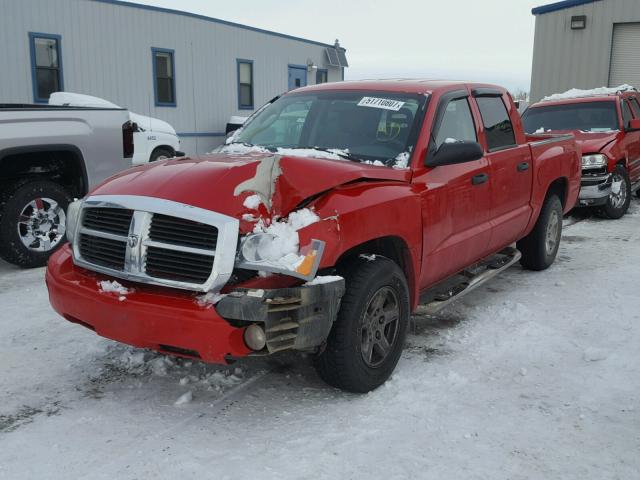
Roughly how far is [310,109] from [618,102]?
7426mm

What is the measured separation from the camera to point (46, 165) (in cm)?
662

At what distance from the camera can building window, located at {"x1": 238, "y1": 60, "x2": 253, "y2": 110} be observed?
69.1ft

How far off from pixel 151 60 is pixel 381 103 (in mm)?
14327

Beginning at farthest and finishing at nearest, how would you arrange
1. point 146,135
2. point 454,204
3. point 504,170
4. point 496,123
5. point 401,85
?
1. point 146,135
2. point 496,123
3. point 504,170
4. point 401,85
5. point 454,204

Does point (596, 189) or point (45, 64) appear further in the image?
point (45, 64)

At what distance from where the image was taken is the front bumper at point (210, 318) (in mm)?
2953

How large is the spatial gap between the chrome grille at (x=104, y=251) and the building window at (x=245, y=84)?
1826 cm

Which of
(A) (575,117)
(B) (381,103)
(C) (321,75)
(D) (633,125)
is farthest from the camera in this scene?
(C) (321,75)

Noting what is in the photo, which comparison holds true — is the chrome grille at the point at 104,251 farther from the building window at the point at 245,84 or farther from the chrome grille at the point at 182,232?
the building window at the point at 245,84

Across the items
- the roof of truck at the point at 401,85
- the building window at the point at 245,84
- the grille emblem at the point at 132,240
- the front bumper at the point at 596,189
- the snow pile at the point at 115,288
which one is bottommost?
the front bumper at the point at 596,189

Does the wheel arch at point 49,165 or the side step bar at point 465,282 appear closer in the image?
the side step bar at point 465,282

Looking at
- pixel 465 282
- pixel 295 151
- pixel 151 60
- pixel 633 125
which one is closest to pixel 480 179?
pixel 465 282

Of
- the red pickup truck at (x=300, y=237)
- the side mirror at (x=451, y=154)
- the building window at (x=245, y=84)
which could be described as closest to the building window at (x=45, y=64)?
the building window at (x=245, y=84)

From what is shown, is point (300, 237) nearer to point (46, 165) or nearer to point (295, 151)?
point (295, 151)
